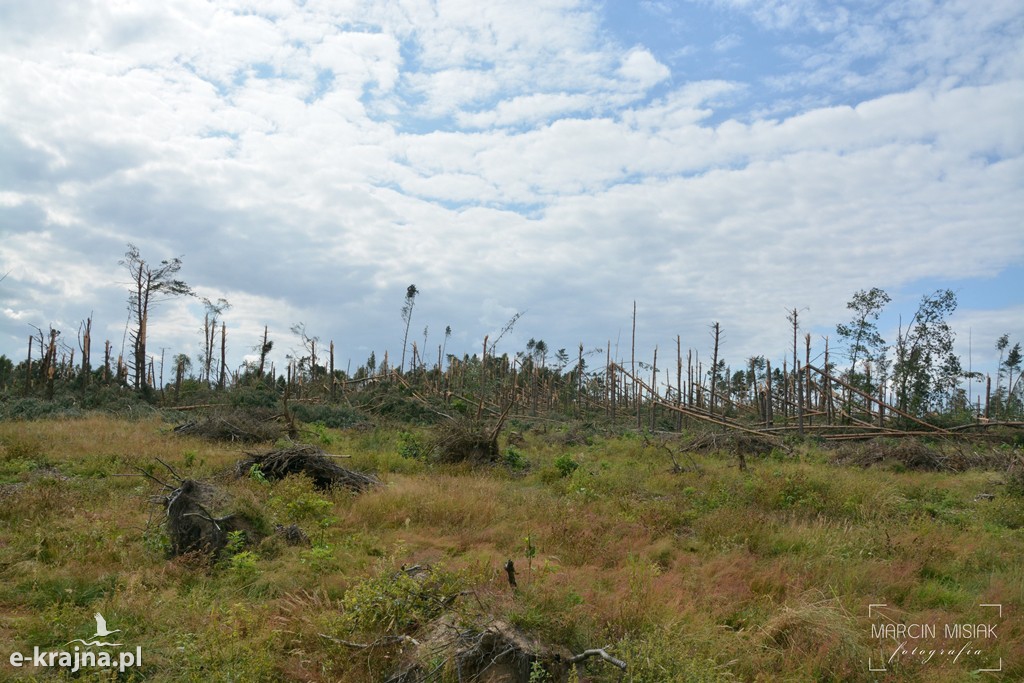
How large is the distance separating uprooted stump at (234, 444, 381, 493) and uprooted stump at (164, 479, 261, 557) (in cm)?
319

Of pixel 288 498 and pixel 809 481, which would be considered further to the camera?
pixel 809 481

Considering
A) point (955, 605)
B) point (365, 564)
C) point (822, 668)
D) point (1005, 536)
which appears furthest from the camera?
point (1005, 536)

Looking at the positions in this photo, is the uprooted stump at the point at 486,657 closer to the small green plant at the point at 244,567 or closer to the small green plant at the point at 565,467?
the small green plant at the point at 244,567

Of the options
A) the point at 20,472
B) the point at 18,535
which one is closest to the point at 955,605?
the point at 18,535

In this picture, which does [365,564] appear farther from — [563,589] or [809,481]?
[809,481]

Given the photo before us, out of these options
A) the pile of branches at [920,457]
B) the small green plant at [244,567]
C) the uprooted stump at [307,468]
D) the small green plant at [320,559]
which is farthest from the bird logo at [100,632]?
the pile of branches at [920,457]

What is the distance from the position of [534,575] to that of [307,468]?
6.60 m

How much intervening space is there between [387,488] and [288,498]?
5.57 ft

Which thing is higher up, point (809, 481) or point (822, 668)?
point (809, 481)

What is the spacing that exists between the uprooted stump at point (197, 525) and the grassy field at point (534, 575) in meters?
0.19

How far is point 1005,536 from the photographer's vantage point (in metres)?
8.81

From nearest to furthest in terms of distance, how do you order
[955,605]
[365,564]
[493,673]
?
[493,673], [955,605], [365,564]

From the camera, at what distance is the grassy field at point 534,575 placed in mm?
4578

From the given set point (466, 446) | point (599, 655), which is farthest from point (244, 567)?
point (466, 446)
